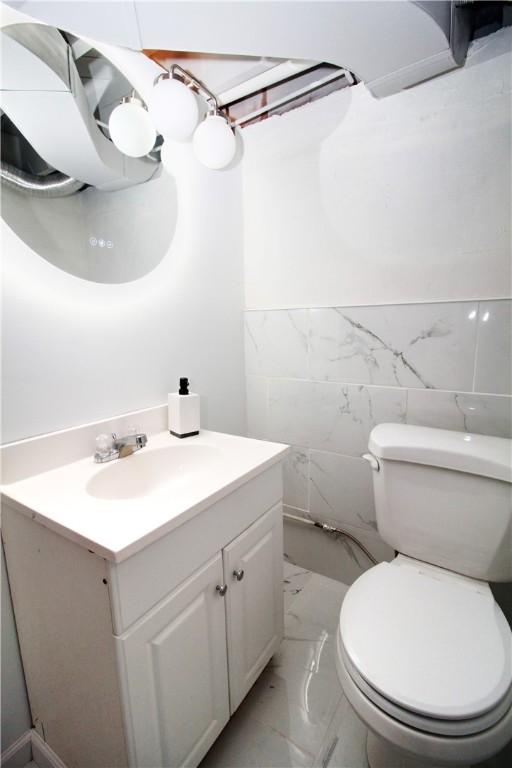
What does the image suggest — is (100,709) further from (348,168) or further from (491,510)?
(348,168)

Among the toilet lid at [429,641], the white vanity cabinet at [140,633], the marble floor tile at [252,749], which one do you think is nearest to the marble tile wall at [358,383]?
the toilet lid at [429,641]

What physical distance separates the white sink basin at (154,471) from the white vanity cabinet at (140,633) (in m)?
0.16

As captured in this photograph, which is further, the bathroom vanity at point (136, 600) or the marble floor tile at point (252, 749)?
the marble floor tile at point (252, 749)

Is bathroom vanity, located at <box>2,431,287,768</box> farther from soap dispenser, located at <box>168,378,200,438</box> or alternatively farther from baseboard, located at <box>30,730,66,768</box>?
soap dispenser, located at <box>168,378,200,438</box>

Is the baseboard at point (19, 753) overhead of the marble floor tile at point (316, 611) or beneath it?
overhead

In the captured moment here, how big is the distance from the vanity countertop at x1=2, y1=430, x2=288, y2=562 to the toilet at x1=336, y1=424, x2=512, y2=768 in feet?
1.44

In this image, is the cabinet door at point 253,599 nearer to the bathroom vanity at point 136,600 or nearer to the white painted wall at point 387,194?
the bathroom vanity at point 136,600

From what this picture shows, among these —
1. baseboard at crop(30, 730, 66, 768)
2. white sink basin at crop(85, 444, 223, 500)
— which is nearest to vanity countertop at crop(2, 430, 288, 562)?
white sink basin at crop(85, 444, 223, 500)

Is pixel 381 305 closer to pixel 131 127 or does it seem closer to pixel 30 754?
pixel 131 127

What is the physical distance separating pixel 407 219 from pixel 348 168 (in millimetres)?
317

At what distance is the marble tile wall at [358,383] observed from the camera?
1.16 m

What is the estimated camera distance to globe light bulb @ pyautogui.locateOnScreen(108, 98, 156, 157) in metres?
1.03

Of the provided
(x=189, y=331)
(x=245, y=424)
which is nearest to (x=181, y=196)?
(x=189, y=331)

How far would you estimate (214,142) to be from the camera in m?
1.19
